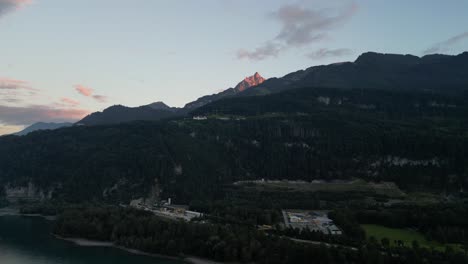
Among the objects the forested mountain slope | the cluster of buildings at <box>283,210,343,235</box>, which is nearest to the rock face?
the forested mountain slope

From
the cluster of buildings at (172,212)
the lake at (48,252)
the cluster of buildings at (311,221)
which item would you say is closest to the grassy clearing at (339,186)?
the cluster of buildings at (311,221)

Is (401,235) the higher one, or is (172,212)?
(172,212)

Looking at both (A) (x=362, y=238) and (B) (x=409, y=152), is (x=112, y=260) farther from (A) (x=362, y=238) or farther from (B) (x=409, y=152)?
(B) (x=409, y=152)

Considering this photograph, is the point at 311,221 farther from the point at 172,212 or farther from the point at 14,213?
the point at 14,213

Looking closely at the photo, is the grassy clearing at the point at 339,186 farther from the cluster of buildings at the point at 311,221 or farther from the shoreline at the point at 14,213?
the shoreline at the point at 14,213

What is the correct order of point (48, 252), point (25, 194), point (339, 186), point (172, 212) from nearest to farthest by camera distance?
point (48, 252) → point (172, 212) → point (339, 186) → point (25, 194)

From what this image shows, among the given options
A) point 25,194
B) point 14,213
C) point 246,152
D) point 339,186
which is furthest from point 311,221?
point 25,194

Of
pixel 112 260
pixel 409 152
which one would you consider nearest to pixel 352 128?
pixel 409 152
